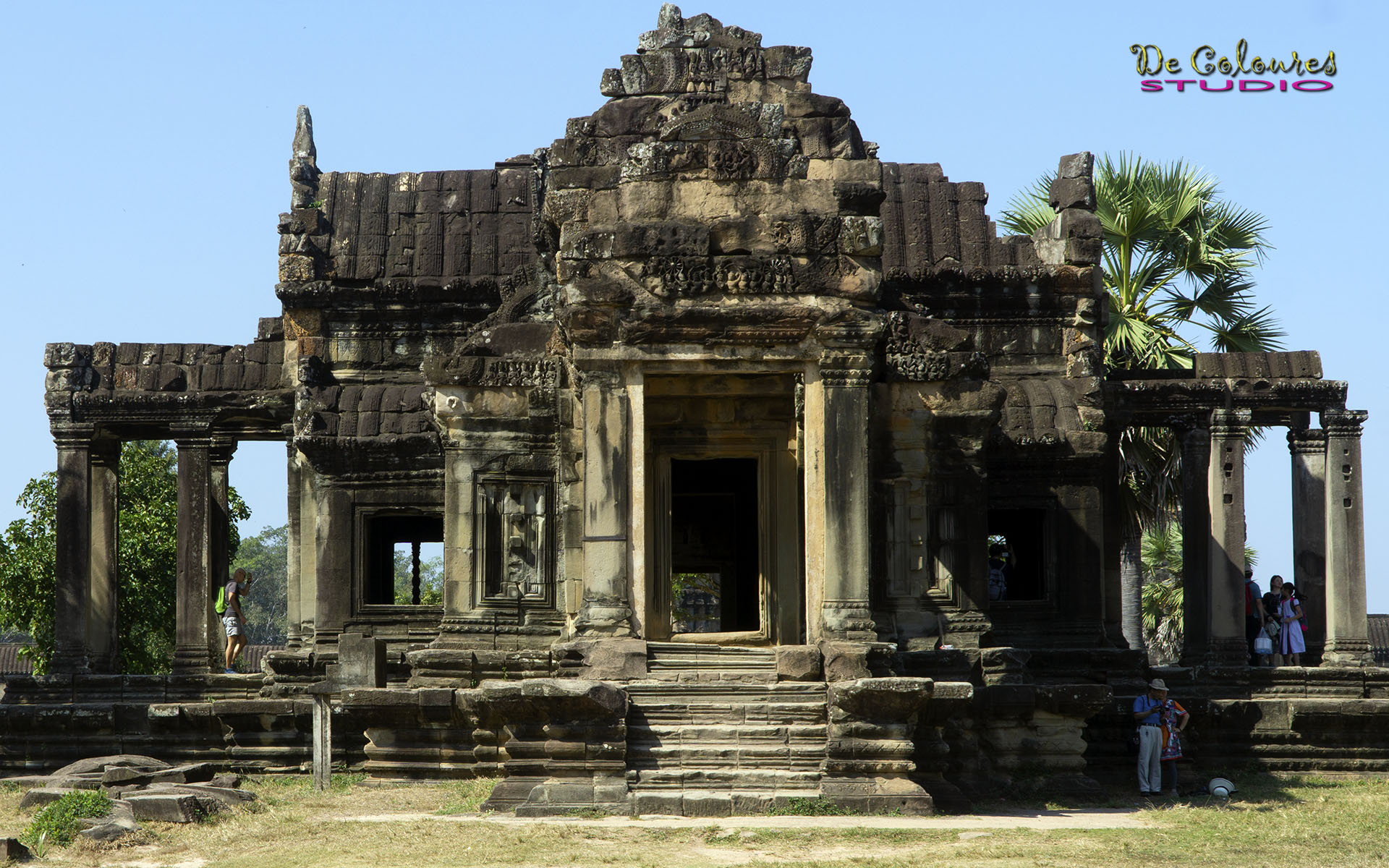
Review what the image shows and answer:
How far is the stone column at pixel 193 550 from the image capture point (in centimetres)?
2277

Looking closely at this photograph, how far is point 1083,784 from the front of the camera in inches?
662

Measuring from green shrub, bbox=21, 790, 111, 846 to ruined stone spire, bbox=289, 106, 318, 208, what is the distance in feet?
40.4

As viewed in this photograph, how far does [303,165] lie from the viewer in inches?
958

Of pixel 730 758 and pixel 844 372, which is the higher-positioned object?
pixel 844 372

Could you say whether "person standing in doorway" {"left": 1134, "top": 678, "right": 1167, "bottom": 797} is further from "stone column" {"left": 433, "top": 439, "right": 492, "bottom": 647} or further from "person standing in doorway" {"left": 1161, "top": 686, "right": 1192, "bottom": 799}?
"stone column" {"left": 433, "top": 439, "right": 492, "bottom": 647}

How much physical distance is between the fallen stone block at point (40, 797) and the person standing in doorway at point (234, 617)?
28.3 feet

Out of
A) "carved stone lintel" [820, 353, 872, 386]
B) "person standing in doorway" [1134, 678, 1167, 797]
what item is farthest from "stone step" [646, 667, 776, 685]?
"person standing in doorway" [1134, 678, 1167, 797]

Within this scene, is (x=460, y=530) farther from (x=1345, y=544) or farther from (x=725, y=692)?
(x=1345, y=544)

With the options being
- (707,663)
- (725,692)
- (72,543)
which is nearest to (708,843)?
(725,692)

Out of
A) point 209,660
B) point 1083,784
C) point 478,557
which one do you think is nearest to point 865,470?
point 1083,784

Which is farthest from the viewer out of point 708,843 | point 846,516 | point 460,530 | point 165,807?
point 460,530

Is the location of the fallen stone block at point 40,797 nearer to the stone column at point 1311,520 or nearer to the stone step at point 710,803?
the stone step at point 710,803

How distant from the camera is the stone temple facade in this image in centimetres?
1527

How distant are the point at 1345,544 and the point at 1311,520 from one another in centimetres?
68
